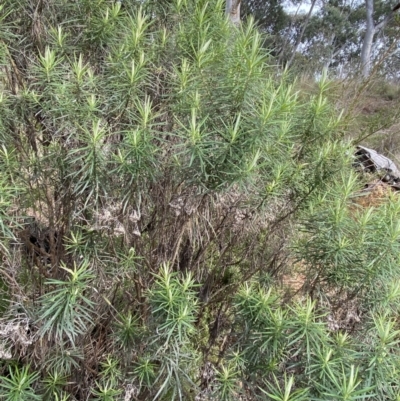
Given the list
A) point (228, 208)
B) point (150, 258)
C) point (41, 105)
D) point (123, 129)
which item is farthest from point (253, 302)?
point (41, 105)

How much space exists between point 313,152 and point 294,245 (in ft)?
1.72

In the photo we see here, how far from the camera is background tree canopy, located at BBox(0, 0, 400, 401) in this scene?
6.52ft

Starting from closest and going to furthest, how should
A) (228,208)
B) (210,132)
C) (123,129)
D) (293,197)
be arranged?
(210,132) < (123,129) < (228,208) < (293,197)

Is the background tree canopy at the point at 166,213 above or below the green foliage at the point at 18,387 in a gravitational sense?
above

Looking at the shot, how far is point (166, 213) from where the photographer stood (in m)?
2.38

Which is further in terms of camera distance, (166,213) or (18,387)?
(166,213)

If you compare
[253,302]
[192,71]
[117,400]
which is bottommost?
[117,400]

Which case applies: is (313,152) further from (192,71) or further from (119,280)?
(119,280)

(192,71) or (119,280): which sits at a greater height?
(192,71)

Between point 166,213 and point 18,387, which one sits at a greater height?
point 166,213

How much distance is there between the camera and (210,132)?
2.04m

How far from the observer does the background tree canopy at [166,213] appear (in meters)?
1.99

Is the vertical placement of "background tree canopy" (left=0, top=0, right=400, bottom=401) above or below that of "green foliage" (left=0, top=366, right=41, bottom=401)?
above

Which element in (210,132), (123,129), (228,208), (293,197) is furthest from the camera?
(293,197)
